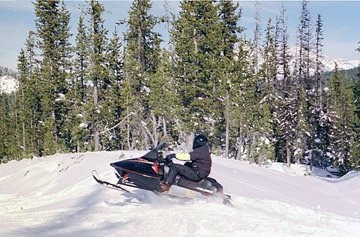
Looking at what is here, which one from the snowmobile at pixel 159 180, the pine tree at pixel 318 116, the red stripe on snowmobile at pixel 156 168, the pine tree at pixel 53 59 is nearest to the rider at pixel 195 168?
the snowmobile at pixel 159 180

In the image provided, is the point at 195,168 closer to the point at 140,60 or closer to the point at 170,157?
the point at 170,157

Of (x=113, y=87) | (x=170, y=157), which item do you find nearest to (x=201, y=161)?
(x=170, y=157)

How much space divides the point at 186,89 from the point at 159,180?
2204cm

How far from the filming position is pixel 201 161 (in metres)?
7.86

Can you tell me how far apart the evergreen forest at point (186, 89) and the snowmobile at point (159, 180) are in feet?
53.9

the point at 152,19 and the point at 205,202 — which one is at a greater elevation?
the point at 152,19

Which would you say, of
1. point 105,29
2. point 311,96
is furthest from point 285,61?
point 105,29

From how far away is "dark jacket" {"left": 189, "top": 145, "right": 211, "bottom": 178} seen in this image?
7.82m

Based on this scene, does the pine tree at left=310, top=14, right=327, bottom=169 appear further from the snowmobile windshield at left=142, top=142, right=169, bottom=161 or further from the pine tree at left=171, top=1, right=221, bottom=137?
the snowmobile windshield at left=142, top=142, right=169, bottom=161

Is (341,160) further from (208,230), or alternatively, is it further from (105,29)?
(208,230)

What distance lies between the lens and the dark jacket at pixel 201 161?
782 centimetres

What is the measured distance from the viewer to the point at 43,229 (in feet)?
20.5

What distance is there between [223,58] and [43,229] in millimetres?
25110

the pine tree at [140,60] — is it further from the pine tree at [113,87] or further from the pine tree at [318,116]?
the pine tree at [318,116]
